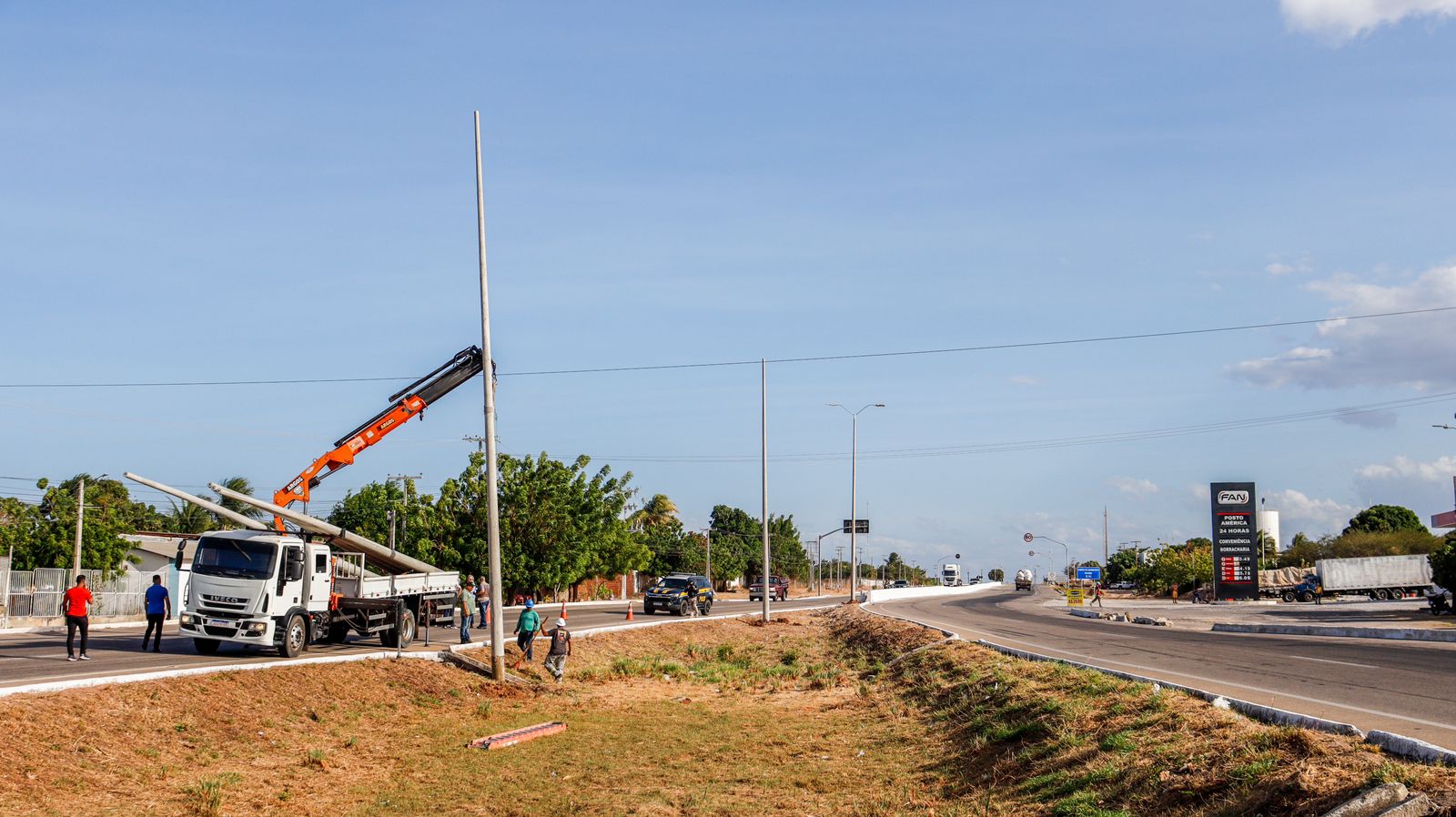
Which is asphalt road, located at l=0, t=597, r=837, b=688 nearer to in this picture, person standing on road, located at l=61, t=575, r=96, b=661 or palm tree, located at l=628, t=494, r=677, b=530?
person standing on road, located at l=61, t=575, r=96, b=661

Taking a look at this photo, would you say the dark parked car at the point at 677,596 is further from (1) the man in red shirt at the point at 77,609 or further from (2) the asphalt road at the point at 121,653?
(1) the man in red shirt at the point at 77,609

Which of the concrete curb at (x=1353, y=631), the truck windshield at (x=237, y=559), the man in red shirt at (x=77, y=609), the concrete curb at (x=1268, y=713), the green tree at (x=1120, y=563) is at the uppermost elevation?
Answer: the truck windshield at (x=237, y=559)

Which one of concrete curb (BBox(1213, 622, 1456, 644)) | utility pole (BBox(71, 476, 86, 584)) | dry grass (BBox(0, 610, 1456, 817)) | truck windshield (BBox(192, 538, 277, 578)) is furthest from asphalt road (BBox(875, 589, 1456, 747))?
utility pole (BBox(71, 476, 86, 584))

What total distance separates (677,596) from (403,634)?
1047 inches

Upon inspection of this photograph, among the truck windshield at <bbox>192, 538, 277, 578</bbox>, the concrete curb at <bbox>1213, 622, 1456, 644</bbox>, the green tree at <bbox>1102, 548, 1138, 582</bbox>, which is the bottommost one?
the green tree at <bbox>1102, 548, 1138, 582</bbox>

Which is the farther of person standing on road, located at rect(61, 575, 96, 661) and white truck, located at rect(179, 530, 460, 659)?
white truck, located at rect(179, 530, 460, 659)

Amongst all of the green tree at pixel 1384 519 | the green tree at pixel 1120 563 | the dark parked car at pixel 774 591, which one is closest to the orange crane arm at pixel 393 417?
the dark parked car at pixel 774 591

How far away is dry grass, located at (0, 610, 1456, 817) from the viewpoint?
1163cm

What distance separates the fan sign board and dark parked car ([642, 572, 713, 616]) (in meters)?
37.1

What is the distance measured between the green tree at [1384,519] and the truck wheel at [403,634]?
390ft

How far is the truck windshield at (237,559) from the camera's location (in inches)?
A: 971

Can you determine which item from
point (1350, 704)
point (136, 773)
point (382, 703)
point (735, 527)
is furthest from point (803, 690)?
point (735, 527)

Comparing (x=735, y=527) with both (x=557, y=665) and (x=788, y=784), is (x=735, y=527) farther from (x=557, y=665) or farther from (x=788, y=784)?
(x=788, y=784)

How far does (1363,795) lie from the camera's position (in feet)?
28.1
